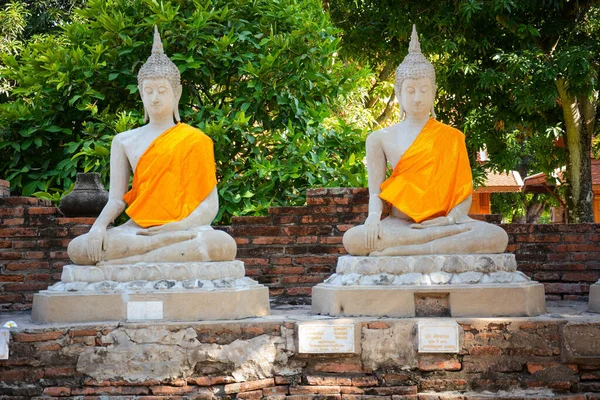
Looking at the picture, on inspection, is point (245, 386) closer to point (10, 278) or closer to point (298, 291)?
point (298, 291)

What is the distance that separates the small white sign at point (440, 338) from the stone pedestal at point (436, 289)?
0.96 ft

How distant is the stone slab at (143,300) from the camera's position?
238 inches

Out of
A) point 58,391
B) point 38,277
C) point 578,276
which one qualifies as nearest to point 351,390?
point 58,391

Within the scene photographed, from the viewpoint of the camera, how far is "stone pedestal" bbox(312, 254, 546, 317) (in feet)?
20.0

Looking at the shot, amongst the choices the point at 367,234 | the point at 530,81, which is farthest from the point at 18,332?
the point at 530,81

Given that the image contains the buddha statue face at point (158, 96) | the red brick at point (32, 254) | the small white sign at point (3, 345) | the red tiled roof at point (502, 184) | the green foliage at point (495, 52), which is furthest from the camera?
the red tiled roof at point (502, 184)

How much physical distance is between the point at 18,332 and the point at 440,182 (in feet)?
10.9


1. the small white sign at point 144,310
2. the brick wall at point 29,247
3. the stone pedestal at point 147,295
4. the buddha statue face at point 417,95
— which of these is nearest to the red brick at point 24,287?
the brick wall at point 29,247

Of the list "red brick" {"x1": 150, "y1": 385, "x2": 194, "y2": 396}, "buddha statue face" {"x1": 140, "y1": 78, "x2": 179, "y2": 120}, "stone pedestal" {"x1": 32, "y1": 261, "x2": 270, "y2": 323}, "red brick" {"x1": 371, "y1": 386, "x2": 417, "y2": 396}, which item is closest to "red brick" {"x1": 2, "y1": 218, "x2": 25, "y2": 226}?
"stone pedestal" {"x1": 32, "y1": 261, "x2": 270, "y2": 323}

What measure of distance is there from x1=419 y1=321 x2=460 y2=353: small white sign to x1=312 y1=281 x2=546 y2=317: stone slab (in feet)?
0.95

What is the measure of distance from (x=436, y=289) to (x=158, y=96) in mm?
2631

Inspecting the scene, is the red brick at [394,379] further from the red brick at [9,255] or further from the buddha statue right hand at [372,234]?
the red brick at [9,255]

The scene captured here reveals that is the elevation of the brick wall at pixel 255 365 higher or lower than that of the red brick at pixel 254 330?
lower

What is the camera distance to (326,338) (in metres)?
5.86
